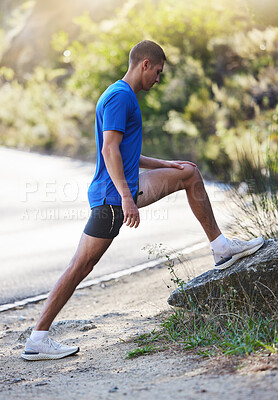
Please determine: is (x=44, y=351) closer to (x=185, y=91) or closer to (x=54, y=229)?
(x=54, y=229)

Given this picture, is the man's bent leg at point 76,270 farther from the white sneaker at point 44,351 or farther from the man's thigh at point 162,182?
the man's thigh at point 162,182

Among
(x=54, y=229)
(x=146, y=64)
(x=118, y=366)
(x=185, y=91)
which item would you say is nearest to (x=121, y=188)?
(x=146, y=64)

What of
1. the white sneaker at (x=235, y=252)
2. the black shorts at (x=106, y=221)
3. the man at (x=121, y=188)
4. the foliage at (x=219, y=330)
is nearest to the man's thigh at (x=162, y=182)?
the man at (x=121, y=188)

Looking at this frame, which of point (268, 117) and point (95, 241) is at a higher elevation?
point (268, 117)

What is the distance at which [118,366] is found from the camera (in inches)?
153

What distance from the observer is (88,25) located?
25203mm

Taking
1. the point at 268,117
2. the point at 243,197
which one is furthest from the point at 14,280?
the point at 268,117

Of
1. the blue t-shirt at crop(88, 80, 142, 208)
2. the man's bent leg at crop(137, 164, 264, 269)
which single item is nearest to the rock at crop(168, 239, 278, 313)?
the man's bent leg at crop(137, 164, 264, 269)

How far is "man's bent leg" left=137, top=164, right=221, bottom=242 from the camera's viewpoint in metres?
4.39

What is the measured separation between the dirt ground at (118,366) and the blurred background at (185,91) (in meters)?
5.38

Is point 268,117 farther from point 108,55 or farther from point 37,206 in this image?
point 108,55

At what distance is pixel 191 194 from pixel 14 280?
3.56 meters

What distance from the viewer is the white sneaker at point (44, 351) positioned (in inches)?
171

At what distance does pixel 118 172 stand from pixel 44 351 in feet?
4.79
